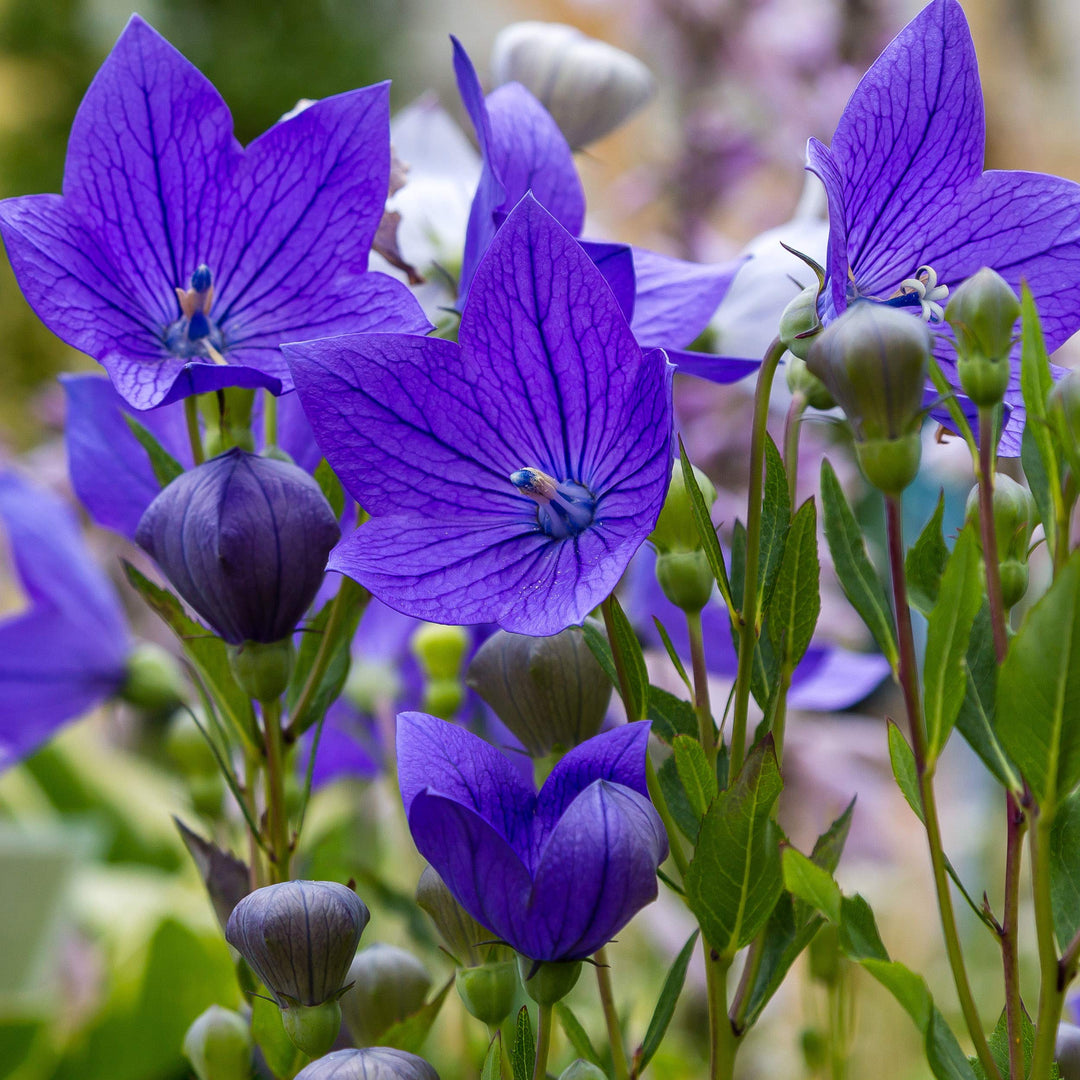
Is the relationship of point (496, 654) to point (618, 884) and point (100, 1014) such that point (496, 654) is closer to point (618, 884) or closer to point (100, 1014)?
point (618, 884)

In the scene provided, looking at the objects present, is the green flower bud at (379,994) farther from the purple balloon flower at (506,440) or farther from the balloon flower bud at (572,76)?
the balloon flower bud at (572,76)

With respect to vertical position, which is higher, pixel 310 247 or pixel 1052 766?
pixel 310 247

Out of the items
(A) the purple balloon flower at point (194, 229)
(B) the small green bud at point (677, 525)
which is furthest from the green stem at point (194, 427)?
(B) the small green bud at point (677, 525)

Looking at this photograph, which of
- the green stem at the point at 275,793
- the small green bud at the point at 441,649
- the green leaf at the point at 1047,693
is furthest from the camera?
the small green bud at the point at 441,649

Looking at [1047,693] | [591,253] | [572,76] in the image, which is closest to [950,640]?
Result: [1047,693]

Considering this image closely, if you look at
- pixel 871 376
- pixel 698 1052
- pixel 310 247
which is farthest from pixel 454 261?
pixel 698 1052

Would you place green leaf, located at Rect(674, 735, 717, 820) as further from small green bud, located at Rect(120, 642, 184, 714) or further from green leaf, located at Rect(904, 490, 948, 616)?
small green bud, located at Rect(120, 642, 184, 714)

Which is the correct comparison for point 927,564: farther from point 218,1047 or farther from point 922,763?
Answer: point 218,1047
